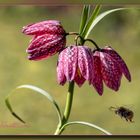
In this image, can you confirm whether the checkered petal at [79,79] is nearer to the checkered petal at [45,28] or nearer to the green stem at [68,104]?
the green stem at [68,104]

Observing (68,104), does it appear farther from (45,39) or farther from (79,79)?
(45,39)

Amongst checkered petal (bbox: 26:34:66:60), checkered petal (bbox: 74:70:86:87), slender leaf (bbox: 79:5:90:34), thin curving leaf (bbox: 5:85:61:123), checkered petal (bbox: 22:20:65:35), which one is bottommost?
thin curving leaf (bbox: 5:85:61:123)

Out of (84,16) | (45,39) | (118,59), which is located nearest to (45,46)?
(45,39)

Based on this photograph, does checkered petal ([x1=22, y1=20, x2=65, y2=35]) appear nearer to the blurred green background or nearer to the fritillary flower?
the blurred green background

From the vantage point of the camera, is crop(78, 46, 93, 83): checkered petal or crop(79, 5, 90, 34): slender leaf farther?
crop(79, 5, 90, 34): slender leaf

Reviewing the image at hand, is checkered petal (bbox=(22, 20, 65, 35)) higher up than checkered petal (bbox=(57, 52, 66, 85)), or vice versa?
checkered petal (bbox=(22, 20, 65, 35))

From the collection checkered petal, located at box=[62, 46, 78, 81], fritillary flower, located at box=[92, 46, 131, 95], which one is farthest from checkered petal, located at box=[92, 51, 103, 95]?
checkered petal, located at box=[62, 46, 78, 81]

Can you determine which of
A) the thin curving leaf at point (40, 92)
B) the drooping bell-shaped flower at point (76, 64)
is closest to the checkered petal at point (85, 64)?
the drooping bell-shaped flower at point (76, 64)
